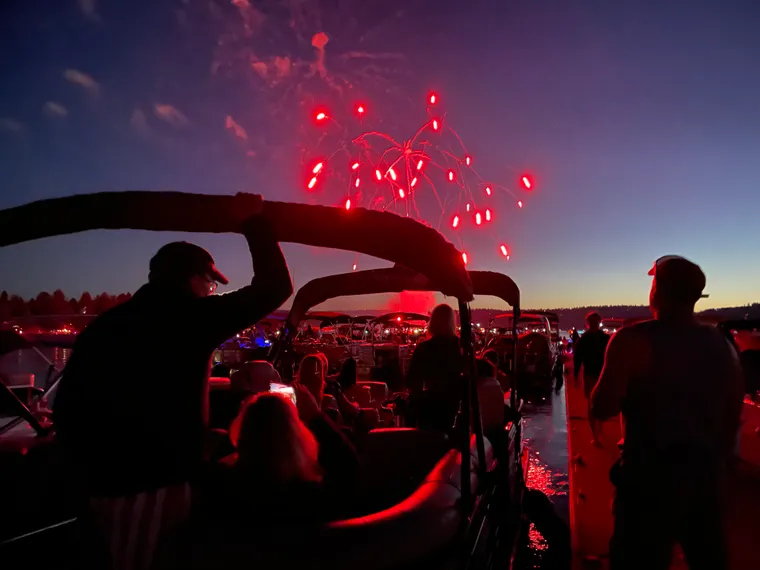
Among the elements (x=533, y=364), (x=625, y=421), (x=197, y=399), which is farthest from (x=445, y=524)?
(x=533, y=364)

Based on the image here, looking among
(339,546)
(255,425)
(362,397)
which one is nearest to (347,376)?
(362,397)

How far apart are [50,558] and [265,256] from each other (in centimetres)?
321

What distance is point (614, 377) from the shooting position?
2.47 meters

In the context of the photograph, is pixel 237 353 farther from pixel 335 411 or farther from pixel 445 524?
pixel 445 524

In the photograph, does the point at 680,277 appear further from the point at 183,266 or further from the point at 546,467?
the point at 546,467

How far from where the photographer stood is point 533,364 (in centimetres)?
1880

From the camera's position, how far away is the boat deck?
15.0ft

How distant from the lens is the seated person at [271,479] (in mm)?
2404

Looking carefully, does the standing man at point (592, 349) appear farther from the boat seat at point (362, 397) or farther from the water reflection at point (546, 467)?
the boat seat at point (362, 397)

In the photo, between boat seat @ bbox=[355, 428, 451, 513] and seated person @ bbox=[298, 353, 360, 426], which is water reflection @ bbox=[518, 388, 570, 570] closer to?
boat seat @ bbox=[355, 428, 451, 513]

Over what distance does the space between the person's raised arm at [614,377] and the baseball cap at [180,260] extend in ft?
6.31

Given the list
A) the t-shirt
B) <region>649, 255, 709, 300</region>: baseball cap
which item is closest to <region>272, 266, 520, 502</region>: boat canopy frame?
<region>649, 255, 709, 300</region>: baseball cap

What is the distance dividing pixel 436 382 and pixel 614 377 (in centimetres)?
267

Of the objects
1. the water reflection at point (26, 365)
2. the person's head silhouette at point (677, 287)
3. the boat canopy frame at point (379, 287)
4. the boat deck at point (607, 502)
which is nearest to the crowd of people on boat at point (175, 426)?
the person's head silhouette at point (677, 287)
